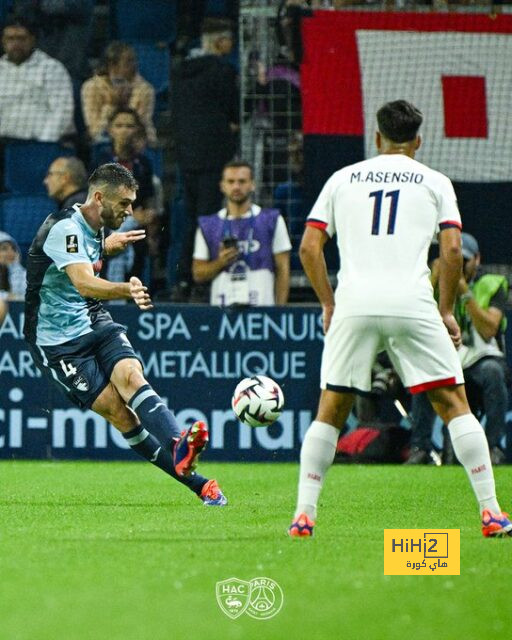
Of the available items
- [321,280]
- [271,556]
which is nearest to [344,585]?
[271,556]

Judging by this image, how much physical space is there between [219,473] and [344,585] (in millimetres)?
6122

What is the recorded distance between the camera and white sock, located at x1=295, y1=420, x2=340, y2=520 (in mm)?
6473

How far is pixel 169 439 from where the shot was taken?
7789mm

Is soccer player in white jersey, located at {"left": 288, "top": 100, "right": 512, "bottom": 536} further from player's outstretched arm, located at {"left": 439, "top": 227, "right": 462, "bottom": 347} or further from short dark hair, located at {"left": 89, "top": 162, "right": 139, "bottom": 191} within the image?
short dark hair, located at {"left": 89, "top": 162, "right": 139, "bottom": 191}

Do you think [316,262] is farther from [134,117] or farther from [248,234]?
[134,117]

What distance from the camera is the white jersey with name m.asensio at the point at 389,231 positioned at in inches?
252

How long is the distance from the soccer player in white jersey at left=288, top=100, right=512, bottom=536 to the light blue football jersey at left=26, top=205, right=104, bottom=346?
2.11 m

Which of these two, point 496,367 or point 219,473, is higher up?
point 496,367

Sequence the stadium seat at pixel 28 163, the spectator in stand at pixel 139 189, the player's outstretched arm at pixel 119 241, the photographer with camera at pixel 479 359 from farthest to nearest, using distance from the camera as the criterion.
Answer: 1. the stadium seat at pixel 28 163
2. the spectator in stand at pixel 139 189
3. the photographer with camera at pixel 479 359
4. the player's outstretched arm at pixel 119 241

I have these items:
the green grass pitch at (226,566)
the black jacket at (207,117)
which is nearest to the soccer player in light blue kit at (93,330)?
the green grass pitch at (226,566)

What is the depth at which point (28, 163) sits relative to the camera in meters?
14.3

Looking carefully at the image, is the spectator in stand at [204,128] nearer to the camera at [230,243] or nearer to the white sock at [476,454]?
the camera at [230,243]

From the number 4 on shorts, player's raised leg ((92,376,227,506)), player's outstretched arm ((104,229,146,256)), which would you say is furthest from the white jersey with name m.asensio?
the number 4 on shorts

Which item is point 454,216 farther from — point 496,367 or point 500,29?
point 500,29
